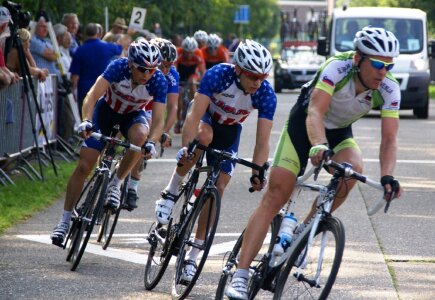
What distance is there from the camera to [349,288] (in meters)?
8.59

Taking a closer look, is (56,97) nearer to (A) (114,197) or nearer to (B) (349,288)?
(A) (114,197)

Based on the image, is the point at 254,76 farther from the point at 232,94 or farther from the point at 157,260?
the point at 157,260

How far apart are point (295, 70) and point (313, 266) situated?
3509cm

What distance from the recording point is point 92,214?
955 centimetres

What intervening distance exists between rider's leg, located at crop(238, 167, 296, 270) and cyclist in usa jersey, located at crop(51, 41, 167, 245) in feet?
6.45

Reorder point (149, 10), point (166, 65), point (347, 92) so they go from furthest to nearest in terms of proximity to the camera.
A: point (149, 10) < point (166, 65) < point (347, 92)

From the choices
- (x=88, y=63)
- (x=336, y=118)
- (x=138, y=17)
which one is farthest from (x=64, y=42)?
(x=336, y=118)

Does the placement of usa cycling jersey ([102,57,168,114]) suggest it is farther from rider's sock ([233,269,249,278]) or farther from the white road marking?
rider's sock ([233,269,249,278])

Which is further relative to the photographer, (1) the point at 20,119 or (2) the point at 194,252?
(1) the point at 20,119

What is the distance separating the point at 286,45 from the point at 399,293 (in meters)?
41.1

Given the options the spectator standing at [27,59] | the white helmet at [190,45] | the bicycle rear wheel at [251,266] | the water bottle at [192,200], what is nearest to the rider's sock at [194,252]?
the water bottle at [192,200]

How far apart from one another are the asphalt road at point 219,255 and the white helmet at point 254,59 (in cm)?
148

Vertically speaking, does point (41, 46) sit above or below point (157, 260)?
below

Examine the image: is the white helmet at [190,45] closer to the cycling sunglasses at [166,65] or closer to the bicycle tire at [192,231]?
the cycling sunglasses at [166,65]
